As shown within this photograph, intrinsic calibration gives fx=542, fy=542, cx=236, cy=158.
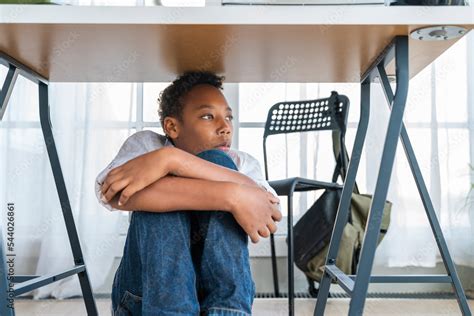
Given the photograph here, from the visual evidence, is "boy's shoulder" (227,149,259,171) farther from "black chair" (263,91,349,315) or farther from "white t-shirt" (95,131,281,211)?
"black chair" (263,91,349,315)

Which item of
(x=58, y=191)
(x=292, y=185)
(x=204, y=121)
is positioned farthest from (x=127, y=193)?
(x=292, y=185)

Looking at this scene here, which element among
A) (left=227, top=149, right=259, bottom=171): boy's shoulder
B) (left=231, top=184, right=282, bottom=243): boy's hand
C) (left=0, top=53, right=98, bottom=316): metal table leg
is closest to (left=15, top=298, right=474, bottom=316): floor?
(left=0, top=53, right=98, bottom=316): metal table leg

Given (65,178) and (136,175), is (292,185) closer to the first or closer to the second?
(136,175)

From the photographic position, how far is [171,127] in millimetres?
1165

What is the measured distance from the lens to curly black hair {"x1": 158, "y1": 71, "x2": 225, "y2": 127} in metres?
1.15

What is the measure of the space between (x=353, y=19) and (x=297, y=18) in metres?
0.08

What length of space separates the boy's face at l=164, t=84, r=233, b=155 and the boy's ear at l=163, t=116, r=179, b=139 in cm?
1

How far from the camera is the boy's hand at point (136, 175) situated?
858 millimetres

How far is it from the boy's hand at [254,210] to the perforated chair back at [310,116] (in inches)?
42.7

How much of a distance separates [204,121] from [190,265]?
1.18ft

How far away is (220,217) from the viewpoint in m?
0.87

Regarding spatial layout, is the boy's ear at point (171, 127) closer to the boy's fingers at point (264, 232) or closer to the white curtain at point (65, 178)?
the boy's fingers at point (264, 232)

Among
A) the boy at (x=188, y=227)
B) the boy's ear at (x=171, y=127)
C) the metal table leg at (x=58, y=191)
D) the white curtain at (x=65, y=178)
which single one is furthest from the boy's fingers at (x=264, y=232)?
the white curtain at (x=65, y=178)

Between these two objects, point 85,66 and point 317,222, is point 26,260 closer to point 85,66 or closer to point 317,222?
point 317,222
